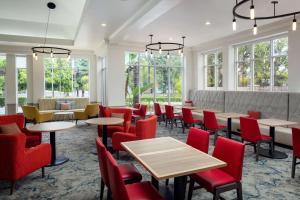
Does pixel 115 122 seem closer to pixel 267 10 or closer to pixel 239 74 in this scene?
pixel 267 10

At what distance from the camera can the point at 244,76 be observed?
8.16m

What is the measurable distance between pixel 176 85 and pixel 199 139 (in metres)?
8.01

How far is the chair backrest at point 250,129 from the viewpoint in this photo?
174 inches

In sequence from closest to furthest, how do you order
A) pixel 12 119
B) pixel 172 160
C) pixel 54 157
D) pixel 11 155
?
pixel 172 160
pixel 11 155
pixel 54 157
pixel 12 119

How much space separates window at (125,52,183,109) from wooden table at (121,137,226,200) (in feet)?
23.1

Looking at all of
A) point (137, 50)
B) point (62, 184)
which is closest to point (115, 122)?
point (62, 184)

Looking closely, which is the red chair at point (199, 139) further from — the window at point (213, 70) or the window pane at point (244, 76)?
the window at point (213, 70)

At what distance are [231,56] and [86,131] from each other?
6.13 m

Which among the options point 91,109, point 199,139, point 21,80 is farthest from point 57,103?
point 199,139

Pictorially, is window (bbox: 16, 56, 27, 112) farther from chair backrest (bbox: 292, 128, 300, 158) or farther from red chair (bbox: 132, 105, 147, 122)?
chair backrest (bbox: 292, 128, 300, 158)

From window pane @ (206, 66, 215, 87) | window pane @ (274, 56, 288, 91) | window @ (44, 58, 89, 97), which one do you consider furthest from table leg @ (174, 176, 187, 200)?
window @ (44, 58, 89, 97)

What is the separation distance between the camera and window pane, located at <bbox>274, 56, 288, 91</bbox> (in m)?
6.68

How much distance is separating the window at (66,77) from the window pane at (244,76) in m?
7.36

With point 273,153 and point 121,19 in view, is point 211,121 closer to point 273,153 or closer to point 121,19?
point 273,153
